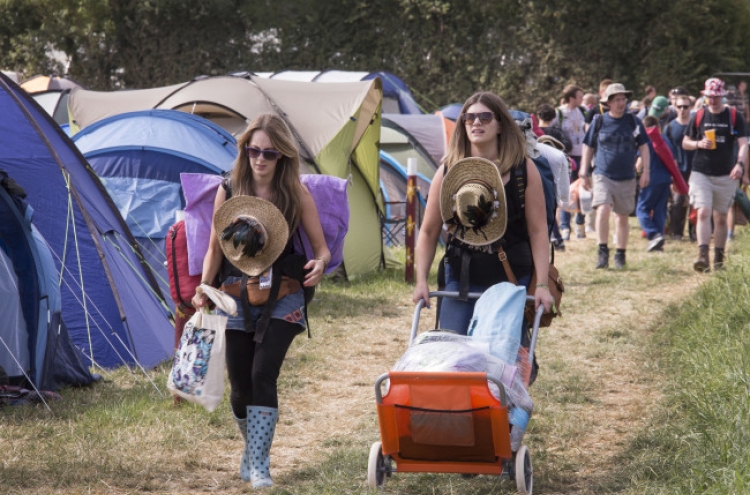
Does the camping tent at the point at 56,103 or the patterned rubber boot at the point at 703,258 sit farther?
the camping tent at the point at 56,103

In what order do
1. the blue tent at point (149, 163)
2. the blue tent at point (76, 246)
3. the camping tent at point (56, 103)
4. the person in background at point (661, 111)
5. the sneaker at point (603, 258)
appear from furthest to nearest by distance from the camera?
the camping tent at point (56, 103) → the person in background at point (661, 111) → the sneaker at point (603, 258) → the blue tent at point (149, 163) → the blue tent at point (76, 246)

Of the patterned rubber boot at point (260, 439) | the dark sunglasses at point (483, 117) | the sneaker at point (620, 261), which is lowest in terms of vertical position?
the sneaker at point (620, 261)

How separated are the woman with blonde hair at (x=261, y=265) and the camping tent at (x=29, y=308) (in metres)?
1.92

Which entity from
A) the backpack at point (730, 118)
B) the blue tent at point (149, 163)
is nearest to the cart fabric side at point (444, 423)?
the blue tent at point (149, 163)

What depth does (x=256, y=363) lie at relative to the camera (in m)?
4.28

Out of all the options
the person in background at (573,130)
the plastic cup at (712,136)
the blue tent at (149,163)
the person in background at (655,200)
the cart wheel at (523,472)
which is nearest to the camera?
the cart wheel at (523,472)

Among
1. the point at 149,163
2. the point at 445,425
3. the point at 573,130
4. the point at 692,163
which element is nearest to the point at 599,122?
the point at 692,163

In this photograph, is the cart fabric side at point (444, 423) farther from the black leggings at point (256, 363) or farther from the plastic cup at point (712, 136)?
the plastic cup at point (712, 136)

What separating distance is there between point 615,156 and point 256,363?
664cm

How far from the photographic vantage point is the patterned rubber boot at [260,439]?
4270mm

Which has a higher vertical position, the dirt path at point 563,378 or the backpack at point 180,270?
the backpack at point 180,270

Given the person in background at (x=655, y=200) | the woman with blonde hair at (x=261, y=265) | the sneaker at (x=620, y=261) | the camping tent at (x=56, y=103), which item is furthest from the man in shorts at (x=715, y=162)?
the camping tent at (x=56, y=103)

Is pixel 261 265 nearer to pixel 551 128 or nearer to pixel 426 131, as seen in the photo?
pixel 551 128

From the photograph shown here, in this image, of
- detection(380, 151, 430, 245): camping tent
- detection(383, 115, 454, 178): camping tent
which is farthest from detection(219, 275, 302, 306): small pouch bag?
detection(383, 115, 454, 178): camping tent
